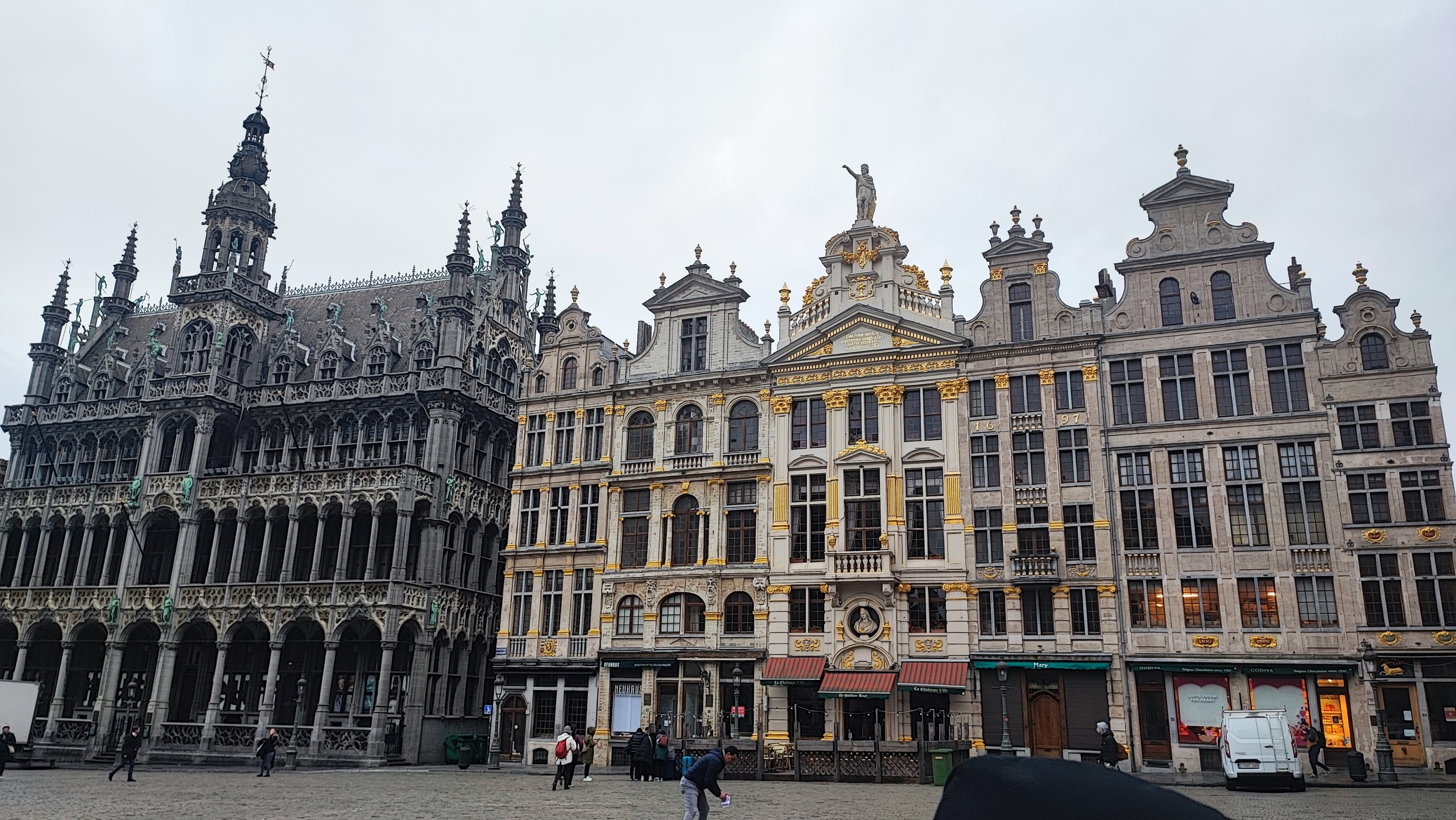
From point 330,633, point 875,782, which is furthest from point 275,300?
point 875,782

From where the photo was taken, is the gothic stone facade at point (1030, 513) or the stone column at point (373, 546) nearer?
the gothic stone facade at point (1030, 513)

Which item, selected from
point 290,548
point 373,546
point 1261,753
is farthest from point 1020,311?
point 290,548

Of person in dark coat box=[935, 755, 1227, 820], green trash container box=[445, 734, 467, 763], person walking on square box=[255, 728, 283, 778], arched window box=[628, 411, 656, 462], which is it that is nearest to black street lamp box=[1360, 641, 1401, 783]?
arched window box=[628, 411, 656, 462]

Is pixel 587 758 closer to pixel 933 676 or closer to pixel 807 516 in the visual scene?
pixel 933 676

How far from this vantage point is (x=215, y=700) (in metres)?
50.3

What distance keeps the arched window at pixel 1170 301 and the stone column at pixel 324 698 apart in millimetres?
38445

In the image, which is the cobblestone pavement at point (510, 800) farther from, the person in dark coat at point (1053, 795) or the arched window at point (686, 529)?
the person in dark coat at point (1053, 795)

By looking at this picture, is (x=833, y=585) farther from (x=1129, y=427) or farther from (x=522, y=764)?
(x=522, y=764)

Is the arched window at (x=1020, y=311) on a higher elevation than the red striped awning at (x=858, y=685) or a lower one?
higher

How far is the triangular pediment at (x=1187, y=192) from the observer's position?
41594mm

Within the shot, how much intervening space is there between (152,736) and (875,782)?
117ft

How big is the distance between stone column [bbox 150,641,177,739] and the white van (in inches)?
1798

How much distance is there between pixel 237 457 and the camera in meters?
58.0

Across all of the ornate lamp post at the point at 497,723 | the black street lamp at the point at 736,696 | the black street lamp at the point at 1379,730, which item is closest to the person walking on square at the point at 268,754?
the ornate lamp post at the point at 497,723
